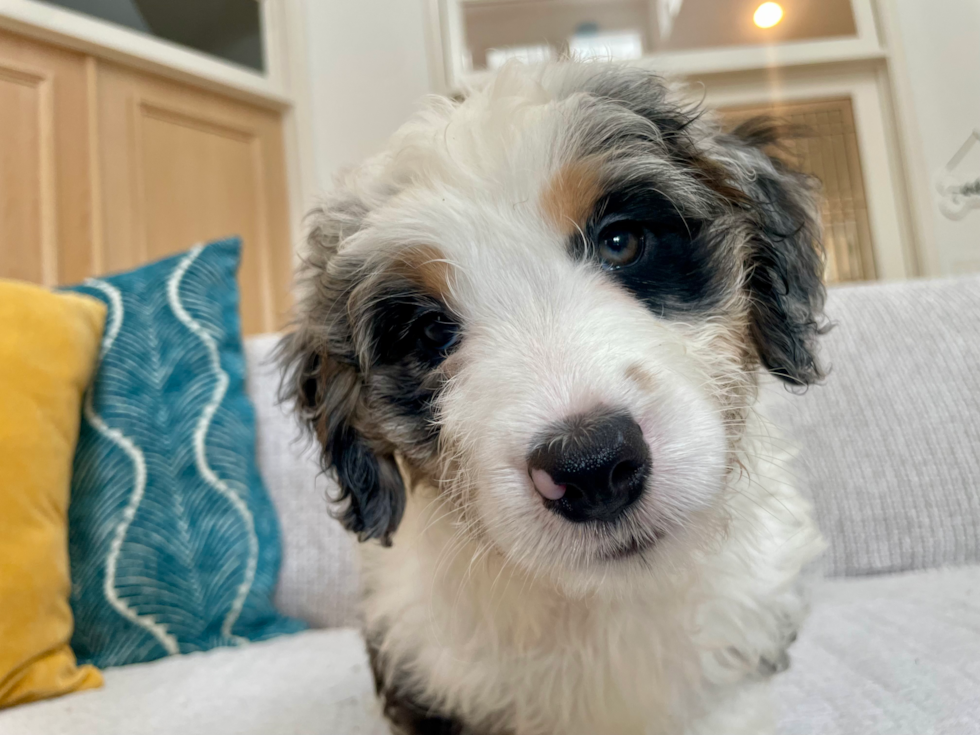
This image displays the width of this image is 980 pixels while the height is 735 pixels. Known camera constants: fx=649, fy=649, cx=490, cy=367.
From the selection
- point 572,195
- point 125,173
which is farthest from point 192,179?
point 572,195

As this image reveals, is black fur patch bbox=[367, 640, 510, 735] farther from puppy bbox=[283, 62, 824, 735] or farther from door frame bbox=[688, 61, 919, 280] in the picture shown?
door frame bbox=[688, 61, 919, 280]

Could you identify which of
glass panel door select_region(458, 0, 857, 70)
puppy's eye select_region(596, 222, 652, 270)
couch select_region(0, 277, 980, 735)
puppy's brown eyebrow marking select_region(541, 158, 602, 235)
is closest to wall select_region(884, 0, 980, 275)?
glass panel door select_region(458, 0, 857, 70)

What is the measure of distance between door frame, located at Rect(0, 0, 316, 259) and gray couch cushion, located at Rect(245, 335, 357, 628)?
183 centimetres

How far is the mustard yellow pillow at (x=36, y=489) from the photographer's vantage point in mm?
1444

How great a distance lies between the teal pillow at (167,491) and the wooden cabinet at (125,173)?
1974 millimetres

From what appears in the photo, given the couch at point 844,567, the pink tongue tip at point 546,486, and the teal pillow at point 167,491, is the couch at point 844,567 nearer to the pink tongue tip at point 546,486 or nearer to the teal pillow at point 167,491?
the teal pillow at point 167,491

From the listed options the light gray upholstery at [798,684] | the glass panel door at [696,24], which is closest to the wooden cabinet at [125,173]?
the glass panel door at [696,24]

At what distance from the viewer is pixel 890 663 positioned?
129cm

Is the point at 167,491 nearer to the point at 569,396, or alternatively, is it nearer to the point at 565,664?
the point at 565,664

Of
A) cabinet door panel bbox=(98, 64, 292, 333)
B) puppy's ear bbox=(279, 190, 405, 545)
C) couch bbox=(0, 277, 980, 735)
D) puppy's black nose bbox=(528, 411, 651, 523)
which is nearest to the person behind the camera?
puppy's black nose bbox=(528, 411, 651, 523)

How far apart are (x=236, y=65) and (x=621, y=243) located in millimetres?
4195

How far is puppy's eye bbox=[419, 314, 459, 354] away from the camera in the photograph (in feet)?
3.48

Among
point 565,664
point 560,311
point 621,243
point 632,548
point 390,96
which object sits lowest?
point 565,664

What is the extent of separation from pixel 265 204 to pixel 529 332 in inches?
156
